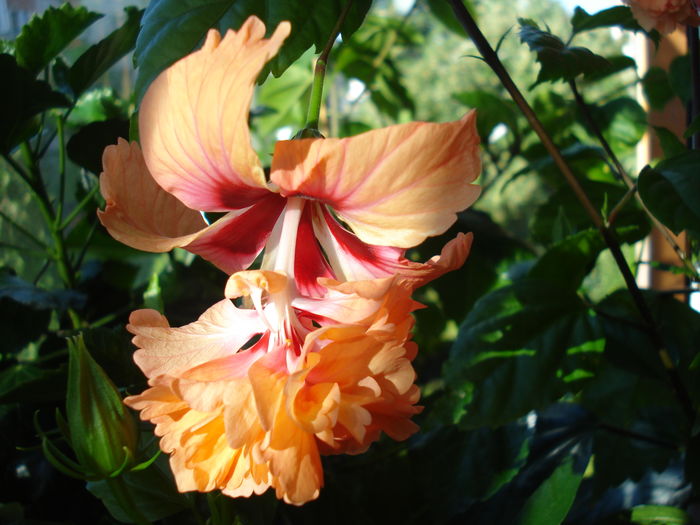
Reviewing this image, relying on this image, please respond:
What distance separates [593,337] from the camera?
1.69 feet

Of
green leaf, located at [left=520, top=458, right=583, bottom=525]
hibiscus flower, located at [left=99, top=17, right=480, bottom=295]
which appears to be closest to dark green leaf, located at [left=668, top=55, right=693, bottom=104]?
green leaf, located at [left=520, top=458, right=583, bottom=525]

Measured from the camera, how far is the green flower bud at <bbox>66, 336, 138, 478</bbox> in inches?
12.9

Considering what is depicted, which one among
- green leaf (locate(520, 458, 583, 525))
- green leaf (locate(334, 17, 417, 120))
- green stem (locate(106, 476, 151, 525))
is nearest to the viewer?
green stem (locate(106, 476, 151, 525))

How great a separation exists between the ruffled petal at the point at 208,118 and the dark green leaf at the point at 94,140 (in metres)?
0.21

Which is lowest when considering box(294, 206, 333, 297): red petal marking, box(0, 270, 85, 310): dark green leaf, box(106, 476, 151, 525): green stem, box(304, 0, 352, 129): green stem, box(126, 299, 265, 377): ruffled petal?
box(106, 476, 151, 525): green stem

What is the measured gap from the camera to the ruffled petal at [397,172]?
0.25 meters

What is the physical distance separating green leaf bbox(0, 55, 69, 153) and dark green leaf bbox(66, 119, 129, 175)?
0.08ft

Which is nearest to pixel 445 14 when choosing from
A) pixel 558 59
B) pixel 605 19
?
pixel 605 19

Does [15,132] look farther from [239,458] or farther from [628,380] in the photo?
[628,380]

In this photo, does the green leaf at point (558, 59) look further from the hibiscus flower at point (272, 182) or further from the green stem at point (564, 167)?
the hibiscus flower at point (272, 182)

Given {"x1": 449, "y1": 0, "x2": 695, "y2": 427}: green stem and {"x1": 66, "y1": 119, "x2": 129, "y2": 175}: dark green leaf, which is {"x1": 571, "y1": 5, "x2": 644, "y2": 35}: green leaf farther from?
{"x1": 66, "y1": 119, "x2": 129, "y2": 175}: dark green leaf

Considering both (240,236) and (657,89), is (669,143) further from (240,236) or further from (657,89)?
(240,236)

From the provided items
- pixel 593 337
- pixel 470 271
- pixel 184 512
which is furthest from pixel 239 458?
pixel 470 271

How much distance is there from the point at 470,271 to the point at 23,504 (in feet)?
1.48
